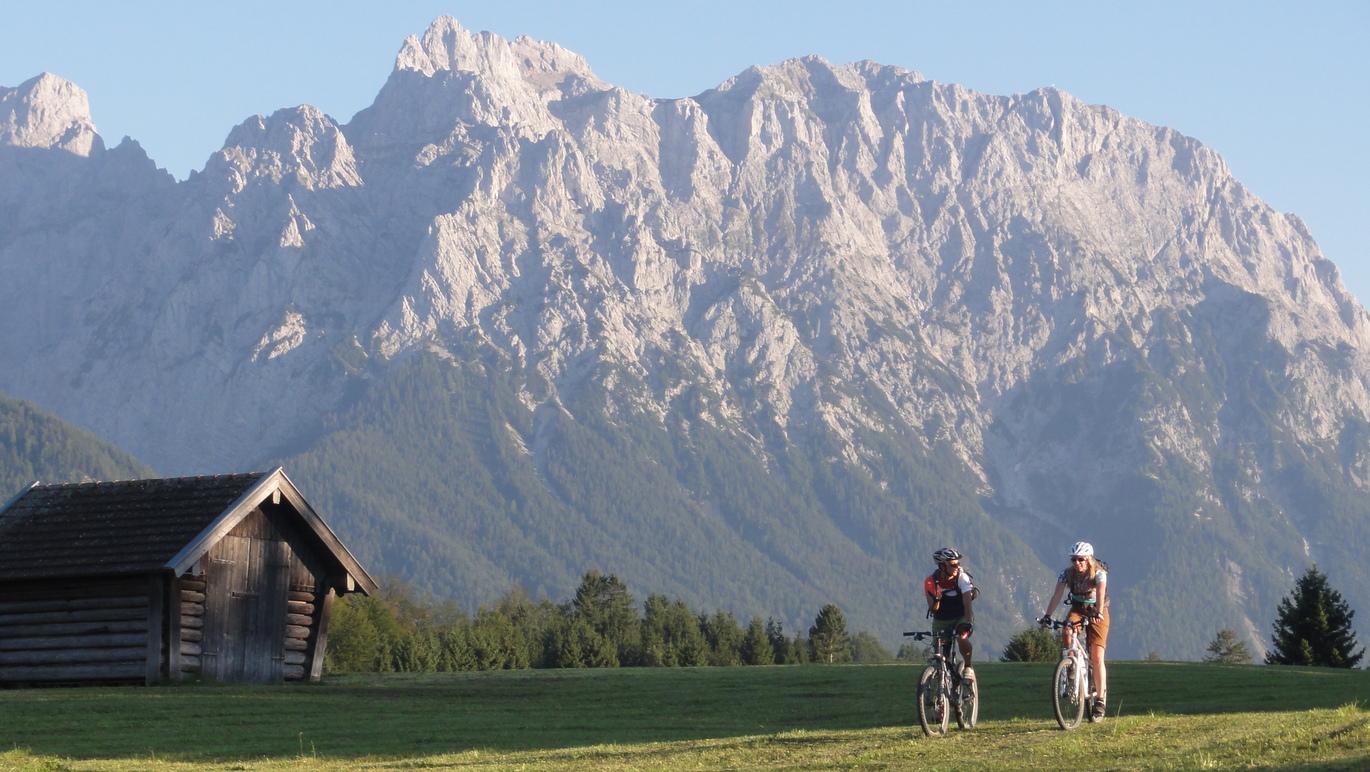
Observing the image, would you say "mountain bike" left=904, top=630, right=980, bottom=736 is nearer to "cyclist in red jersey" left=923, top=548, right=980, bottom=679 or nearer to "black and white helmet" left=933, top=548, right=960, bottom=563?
"cyclist in red jersey" left=923, top=548, right=980, bottom=679

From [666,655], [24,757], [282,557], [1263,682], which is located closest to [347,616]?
[666,655]

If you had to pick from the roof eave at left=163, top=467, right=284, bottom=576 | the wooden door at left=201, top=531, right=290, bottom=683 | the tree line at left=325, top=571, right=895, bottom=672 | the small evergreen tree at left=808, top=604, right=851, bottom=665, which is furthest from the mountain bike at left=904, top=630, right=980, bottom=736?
the small evergreen tree at left=808, top=604, right=851, bottom=665

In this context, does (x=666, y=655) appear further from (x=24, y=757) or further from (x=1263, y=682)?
(x=24, y=757)

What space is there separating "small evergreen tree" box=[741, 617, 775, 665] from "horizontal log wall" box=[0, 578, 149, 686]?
201ft

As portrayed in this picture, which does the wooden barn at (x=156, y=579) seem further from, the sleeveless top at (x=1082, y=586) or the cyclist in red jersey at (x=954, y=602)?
the sleeveless top at (x=1082, y=586)

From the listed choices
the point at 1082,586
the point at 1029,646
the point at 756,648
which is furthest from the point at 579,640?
the point at 1082,586

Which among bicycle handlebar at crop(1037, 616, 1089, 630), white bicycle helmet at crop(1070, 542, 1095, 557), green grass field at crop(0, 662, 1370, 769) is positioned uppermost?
white bicycle helmet at crop(1070, 542, 1095, 557)

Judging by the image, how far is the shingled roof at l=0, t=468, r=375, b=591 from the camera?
140ft

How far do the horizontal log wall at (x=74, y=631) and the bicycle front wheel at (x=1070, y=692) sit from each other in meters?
23.7

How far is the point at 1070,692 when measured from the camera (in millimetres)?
26844

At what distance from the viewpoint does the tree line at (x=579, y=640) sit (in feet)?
273

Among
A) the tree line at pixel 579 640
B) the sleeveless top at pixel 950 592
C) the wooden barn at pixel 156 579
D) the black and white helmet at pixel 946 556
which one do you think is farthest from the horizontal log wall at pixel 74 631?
the tree line at pixel 579 640

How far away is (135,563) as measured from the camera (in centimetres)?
4259

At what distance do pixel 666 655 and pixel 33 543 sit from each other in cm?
5423
